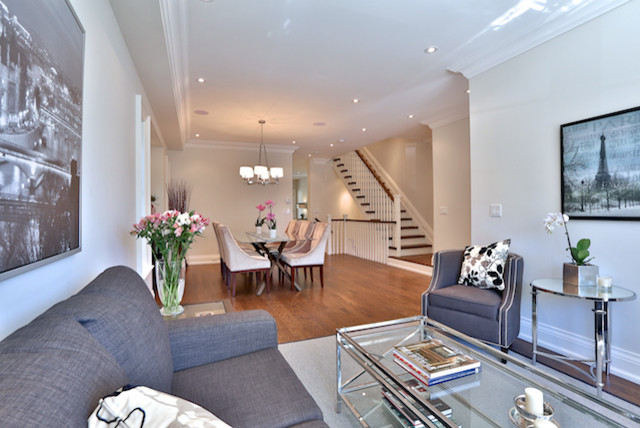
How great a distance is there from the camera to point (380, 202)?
7379 millimetres

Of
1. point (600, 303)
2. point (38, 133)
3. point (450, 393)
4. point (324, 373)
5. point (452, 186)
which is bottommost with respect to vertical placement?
point (324, 373)

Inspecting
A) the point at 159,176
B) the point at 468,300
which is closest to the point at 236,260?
the point at 159,176

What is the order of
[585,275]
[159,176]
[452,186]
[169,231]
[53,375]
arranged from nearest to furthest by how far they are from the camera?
[53,375] < [169,231] < [585,275] < [452,186] < [159,176]

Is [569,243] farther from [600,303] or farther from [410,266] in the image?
[410,266]

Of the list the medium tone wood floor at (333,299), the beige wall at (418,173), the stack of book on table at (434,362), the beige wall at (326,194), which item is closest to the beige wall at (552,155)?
the medium tone wood floor at (333,299)

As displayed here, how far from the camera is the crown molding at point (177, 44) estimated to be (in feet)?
7.26

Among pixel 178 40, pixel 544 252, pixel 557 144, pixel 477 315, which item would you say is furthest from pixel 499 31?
pixel 178 40

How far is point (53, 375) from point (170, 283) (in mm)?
1348

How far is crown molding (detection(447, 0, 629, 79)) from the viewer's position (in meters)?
2.25

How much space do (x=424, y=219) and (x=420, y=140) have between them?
1.83 metres

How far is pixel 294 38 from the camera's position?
272cm

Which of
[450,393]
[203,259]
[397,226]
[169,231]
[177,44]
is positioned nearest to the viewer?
[450,393]

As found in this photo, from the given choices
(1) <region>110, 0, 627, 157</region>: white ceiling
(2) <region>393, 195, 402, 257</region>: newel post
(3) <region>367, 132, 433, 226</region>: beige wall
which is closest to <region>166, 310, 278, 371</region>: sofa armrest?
(1) <region>110, 0, 627, 157</region>: white ceiling

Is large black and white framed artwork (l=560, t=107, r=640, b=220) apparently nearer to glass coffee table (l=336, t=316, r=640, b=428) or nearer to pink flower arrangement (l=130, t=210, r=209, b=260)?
glass coffee table (l=336, t=316, r=640, b=428)
